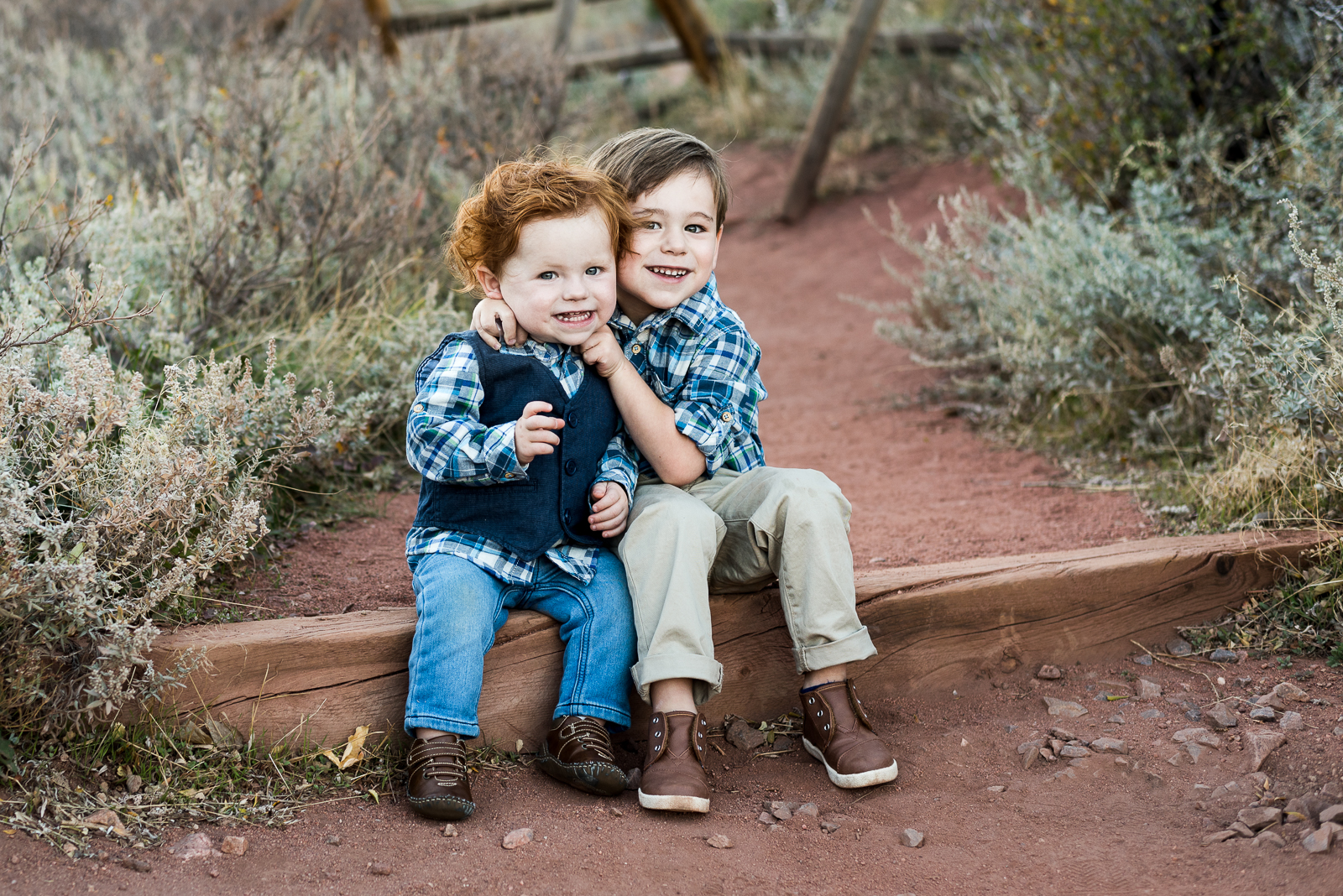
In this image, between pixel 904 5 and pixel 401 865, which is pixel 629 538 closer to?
pixel 401 865

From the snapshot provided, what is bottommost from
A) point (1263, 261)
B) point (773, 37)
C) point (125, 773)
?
point (125, 773)

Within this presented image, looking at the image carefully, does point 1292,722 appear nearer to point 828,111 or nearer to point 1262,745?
point 1262,745

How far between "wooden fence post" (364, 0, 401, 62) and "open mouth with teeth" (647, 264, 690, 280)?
6.42 metres

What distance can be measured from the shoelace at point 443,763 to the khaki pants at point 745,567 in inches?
14.9

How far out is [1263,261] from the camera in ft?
11.2

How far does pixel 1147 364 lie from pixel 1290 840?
2.08 meters

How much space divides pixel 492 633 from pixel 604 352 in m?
0.61

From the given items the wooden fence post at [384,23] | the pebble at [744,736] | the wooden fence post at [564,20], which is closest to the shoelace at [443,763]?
the pebble at [744,736]

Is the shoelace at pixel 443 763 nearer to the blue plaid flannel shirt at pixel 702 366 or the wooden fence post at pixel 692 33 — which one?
the blue plaid flannel shirt at pixel 702 366

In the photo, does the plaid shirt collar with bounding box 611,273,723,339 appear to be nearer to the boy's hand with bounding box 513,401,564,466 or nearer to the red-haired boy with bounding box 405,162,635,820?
the red-haired boy with bounding box 405,162,635,820

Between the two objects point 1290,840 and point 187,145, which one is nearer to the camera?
point 1290,840

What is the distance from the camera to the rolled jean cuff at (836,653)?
2.26m

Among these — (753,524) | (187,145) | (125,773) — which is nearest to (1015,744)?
(753,524)

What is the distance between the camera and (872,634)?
8.29 feet
